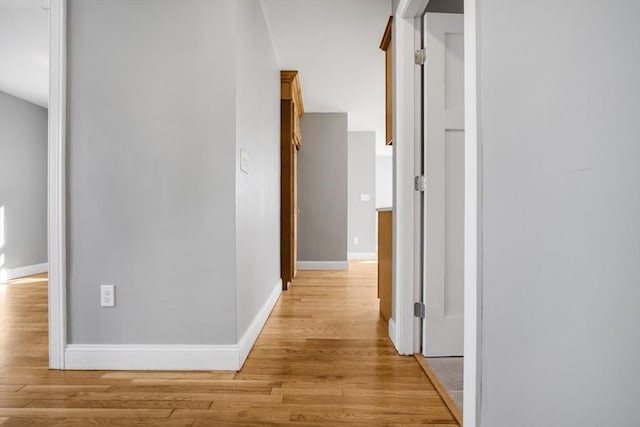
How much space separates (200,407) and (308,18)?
286 cm

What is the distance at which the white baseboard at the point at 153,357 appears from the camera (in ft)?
5.78

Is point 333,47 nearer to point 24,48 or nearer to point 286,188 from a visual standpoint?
point 286,188

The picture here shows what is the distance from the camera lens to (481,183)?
999 millimetres

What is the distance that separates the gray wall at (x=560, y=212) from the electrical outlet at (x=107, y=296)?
1737mm

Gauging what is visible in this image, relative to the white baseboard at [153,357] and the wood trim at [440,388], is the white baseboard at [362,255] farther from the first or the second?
the white baseboard at [153,357]

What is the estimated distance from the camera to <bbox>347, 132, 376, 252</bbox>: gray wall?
6934 millimetres

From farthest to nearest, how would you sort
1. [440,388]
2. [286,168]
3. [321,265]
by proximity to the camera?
[321,265], [286,168], [440,388]

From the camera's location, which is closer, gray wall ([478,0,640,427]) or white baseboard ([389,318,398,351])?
gray wall ([478,0,640,427])

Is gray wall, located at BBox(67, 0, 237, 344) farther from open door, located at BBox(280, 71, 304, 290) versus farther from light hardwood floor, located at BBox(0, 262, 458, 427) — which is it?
open door, located at BBox(280, 71, 304, 290)

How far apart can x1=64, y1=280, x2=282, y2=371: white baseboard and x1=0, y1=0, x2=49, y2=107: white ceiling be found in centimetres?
274

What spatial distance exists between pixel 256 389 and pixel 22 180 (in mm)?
5372

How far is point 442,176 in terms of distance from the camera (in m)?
1.92

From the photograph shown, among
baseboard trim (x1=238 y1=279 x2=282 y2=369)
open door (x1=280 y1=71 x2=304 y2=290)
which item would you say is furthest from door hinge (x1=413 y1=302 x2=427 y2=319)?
open door (x1=280 y1=71 x2=304 y2=290)

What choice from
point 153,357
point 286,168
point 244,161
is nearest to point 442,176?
point 244,161
